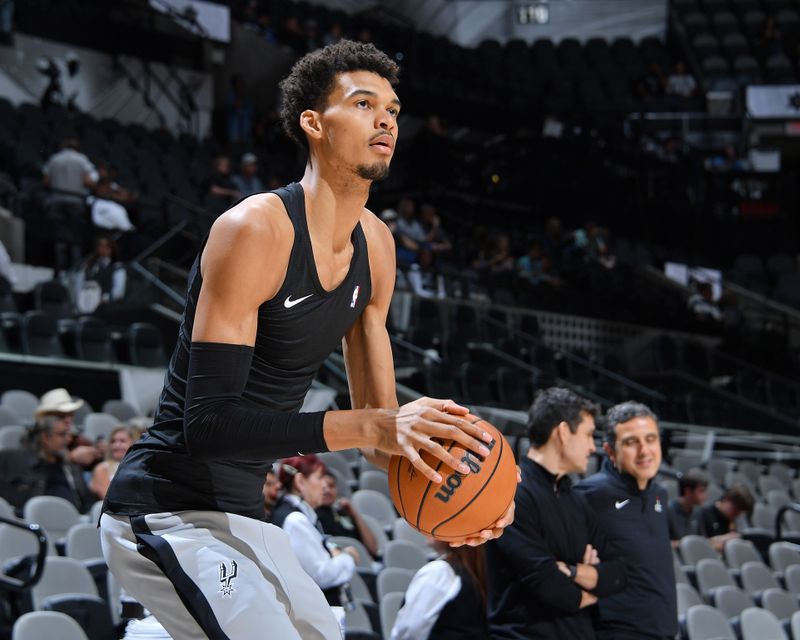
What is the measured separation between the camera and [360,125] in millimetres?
2701

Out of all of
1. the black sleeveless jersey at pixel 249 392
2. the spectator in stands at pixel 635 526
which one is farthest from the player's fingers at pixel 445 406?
the spectator in stands at pixel 635 526

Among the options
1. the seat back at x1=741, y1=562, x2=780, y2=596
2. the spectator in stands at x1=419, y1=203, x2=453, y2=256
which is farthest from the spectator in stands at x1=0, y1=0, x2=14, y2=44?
the seat back at x1=741, y1=562, x2=780, y2=596

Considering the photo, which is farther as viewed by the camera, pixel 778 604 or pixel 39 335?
pixel 39 335

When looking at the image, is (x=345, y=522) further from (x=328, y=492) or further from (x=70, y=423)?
(x=70, y=423)

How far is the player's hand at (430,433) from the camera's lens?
7.54 ft

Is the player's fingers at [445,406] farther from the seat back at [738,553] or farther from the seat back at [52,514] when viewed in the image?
the seat back at [738,553]

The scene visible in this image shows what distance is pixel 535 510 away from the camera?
4281 mm

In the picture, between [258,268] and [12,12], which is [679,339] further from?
[258,268]

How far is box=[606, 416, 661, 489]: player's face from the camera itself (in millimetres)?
4793

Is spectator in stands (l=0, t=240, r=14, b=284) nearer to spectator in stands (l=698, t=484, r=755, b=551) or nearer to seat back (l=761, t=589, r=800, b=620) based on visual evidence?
spectator in stands (l=698, t=484, r=755, b=551)

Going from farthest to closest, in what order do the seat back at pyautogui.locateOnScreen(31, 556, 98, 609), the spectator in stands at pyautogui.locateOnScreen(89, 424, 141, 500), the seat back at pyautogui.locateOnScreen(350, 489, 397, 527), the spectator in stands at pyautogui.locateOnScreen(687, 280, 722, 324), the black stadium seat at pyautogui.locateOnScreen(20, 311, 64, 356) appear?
the spectator in stands at pyautogui.locateOnScreen(687, 280, 722, 324)
the black stadium seat at pyautogui.locateOnScreen(20, 311, 64, 356)
the seat back at pyautogui.locateOnScreen(350, 489, 397, 527)
the spectator in stands at pyautogui.locateOnScreen(89, 424, 141, 500)
the seat back at pyautogui.locateOnScreen(31, 556, 98, 609)

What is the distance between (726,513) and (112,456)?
4340mm

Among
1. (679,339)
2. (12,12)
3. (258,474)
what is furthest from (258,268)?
(12,12)

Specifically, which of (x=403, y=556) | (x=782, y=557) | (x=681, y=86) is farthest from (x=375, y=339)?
(x=681, y=86)
